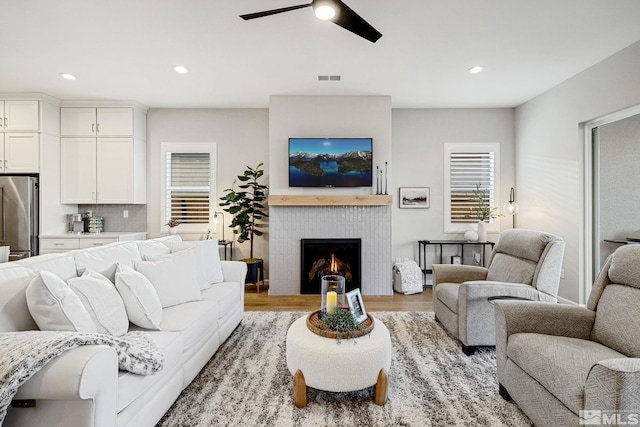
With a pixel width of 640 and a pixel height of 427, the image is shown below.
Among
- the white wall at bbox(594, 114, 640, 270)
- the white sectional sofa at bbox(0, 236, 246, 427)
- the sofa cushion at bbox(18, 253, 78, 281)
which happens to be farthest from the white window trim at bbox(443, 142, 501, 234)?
the sofa cushion at bbox(18, 253, 78, 281)

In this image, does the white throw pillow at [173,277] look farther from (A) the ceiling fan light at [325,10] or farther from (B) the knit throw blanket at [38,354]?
(A) the ceiling fan light at [325,10]

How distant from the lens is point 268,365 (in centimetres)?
230

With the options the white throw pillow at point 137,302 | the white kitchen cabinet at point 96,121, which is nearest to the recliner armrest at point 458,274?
the white throw pillow at point 137,302

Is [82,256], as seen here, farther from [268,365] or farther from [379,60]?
[379,60]

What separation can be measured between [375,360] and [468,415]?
0.62m

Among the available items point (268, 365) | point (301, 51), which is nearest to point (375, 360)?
point (268, 365)

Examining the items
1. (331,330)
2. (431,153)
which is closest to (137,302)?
(331,330)

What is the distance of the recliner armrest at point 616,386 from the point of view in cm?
112

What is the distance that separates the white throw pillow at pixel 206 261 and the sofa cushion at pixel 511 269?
2.67m

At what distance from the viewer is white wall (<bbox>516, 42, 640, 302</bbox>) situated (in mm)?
3025

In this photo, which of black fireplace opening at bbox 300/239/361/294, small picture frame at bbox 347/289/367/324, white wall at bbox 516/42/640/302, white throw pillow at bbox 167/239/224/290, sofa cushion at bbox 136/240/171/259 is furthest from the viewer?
black fireplace opening at bbox 300/239/361/294

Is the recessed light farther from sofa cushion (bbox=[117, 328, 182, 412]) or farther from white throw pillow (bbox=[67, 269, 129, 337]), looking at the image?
sofa cushion (bbox=[117, 328, 182, 412])

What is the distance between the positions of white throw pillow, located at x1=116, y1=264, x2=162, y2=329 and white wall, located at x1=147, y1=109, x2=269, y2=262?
9.41ft

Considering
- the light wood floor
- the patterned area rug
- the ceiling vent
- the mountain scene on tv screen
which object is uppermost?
the ceiling vent
